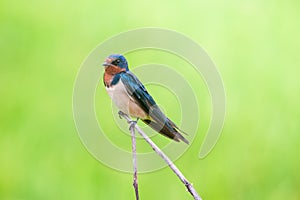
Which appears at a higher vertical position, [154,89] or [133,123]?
[154,89]

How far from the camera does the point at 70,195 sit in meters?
1.18

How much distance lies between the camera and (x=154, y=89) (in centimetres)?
124

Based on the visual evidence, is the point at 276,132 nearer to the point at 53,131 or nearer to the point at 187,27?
the point at 187,27

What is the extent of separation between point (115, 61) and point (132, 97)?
0.10m

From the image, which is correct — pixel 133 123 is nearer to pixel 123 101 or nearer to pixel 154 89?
pixel 123 101

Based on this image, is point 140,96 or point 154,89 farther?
point 154,89

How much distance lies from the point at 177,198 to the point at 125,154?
185 mm

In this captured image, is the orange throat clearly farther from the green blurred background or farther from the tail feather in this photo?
the green blurred background

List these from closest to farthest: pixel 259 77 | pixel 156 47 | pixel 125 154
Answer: pixel 125 154 < pixel 156 47 < pixel 259 77

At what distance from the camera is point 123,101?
1.08m

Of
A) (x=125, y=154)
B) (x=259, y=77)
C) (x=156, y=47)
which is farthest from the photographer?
(x=259, y=77)

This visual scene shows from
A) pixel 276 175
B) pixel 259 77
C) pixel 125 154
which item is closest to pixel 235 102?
pixel 259 77

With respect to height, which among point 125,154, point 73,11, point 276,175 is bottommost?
point 276,175

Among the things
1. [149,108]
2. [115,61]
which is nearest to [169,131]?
[149,108]
